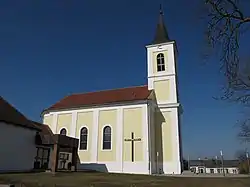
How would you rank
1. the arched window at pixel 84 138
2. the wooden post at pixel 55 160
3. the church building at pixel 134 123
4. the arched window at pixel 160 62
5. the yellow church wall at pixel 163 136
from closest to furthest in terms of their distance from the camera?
the wooden post at pixel 55 160, the church building at pixel 134 123, the yellow church wall at pixel 163 136, the arched window at pixel 84 138, the arched window at pixel 160 62

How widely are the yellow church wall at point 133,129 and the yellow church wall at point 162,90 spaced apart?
13.1 ft

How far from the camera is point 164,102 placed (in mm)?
33875

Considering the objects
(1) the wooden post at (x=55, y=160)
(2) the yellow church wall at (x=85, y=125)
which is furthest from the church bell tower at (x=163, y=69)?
(1) the wooden post at (x=55, y=160)

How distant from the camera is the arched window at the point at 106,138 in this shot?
32500mm

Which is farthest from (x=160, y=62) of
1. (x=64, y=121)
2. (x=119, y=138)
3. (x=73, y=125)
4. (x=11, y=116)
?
(x=11, y=116)

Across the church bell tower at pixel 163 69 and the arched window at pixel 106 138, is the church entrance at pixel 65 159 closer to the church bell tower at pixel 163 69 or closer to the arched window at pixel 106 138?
the arched window at pixel 106 138

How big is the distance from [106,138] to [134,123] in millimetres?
4259

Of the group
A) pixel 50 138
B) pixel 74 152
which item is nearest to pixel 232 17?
pixel 50 138

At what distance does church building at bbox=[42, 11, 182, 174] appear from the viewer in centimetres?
3073

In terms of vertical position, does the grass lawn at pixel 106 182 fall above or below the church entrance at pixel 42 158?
below

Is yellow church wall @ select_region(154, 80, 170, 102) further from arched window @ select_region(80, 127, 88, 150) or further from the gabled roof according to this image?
the gabled roof

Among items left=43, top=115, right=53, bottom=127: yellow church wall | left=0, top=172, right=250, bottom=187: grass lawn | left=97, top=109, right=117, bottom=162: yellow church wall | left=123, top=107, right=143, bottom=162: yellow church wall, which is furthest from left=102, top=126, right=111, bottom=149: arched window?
left=0, top=172, right=250, bottom=187: grass lawn

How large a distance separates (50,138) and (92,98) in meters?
14.5

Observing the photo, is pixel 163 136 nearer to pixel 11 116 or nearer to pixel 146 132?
pixel 146 132
